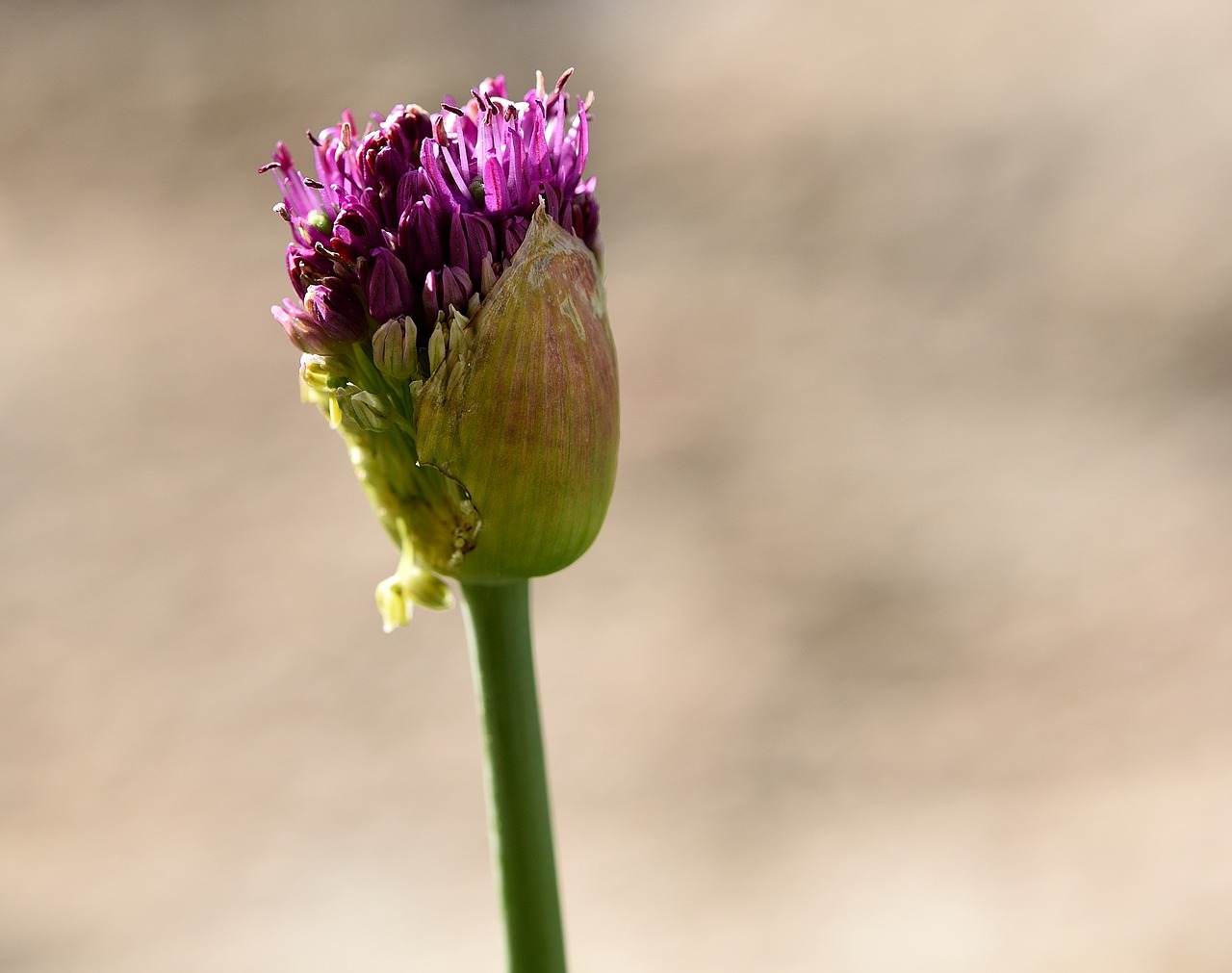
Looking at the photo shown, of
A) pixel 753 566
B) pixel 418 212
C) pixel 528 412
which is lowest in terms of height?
pixel 528 412

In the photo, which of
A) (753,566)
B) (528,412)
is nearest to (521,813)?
(528,412)

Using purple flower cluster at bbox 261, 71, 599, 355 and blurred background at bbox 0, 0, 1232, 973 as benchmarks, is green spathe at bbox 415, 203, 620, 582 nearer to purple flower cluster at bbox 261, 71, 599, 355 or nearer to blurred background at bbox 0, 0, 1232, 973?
purple flower cluster at bbox 261, 71, 599, 355

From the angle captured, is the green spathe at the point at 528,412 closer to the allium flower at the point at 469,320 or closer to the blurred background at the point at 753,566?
the allium flower at the point at 469,320

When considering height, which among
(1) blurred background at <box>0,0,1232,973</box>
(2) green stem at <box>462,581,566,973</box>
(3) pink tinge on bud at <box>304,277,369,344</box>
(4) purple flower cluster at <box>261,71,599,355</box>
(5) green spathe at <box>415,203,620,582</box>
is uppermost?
(1) blurred background at <box>0,0,1232,973</box>

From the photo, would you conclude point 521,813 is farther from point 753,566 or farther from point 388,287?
point 753,566

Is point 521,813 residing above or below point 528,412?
below

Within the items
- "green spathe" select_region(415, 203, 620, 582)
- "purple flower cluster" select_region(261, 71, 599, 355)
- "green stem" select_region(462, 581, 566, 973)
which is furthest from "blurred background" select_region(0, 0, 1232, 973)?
"purple flower cluster" select_region(261, 71, 599, 355)
